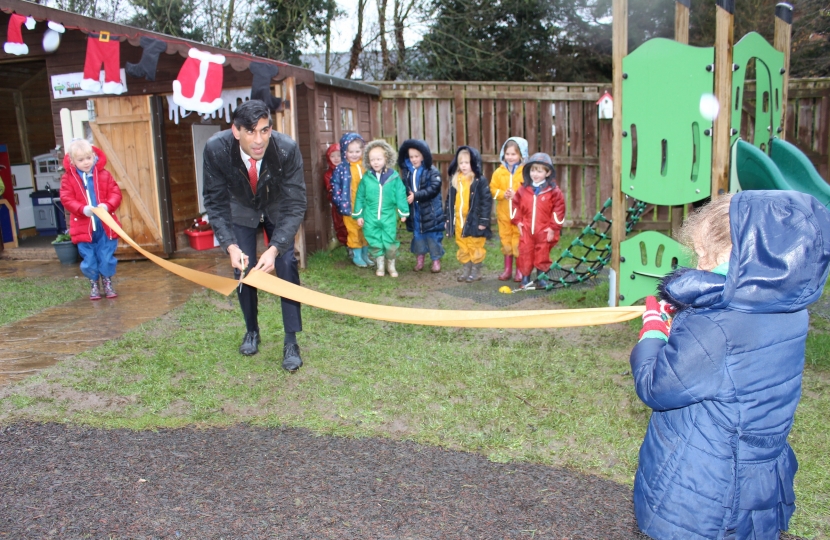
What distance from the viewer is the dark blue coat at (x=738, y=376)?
1868 millimetres

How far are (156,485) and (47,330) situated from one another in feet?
12.2

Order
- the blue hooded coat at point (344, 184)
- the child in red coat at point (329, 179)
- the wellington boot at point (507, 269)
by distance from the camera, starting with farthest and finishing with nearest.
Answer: the child in red coat at point (329, 179) < the blue hooded coat at point (344, 184) < the wellington boot at point (507, 269)

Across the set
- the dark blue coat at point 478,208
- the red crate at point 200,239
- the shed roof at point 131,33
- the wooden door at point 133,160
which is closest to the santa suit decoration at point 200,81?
the shed roof at point 131,33

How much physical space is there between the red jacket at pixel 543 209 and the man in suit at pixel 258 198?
324 cm

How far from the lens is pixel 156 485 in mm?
3439

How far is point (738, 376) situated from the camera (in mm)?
1996

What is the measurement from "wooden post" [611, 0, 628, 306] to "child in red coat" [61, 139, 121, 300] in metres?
5.03

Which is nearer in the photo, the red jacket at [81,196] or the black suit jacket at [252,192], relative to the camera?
the black suit jacket at [252,192]

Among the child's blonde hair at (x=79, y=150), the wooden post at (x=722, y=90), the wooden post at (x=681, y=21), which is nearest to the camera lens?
the wooden post at (x=722, y=90)

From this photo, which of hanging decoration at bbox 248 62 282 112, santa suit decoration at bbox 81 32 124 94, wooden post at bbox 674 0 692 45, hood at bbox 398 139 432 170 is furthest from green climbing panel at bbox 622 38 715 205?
santa suit decoration at bbox 81 32 124 94

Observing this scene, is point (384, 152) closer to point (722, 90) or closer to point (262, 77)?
point (262, 77)

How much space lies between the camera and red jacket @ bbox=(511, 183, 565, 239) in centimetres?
743

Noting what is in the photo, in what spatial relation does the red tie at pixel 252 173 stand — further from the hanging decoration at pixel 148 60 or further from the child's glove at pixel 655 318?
the hanging decoration at pixel 148 60

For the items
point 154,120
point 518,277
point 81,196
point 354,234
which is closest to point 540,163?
point 518,277
